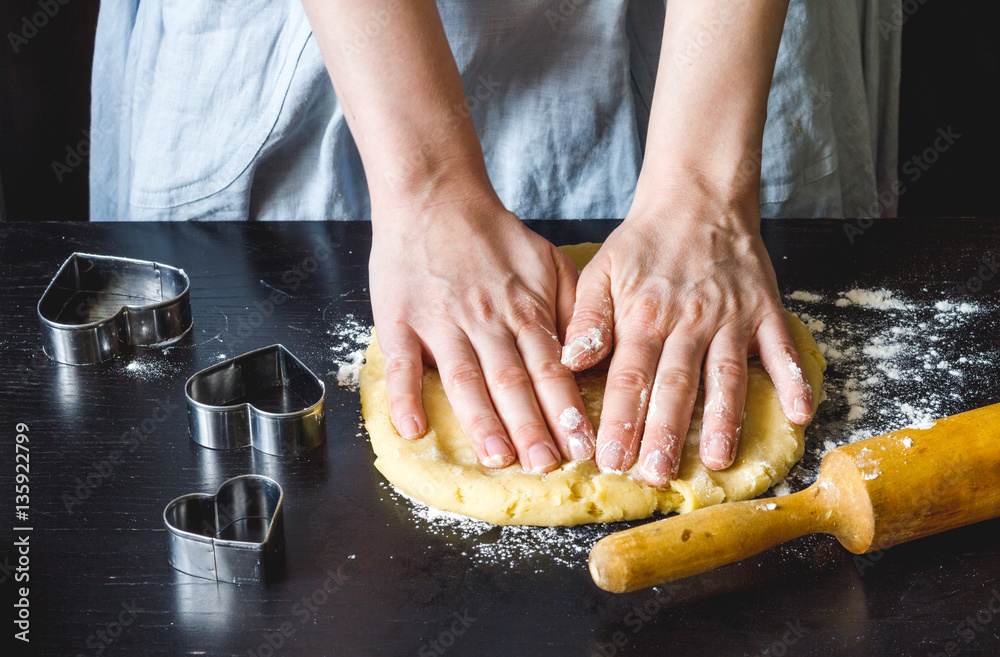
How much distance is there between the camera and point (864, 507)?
32.7 inches

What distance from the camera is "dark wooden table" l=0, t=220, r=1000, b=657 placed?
79cm

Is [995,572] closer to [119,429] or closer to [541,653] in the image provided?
[541,653]

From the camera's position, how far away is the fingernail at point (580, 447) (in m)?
0.99

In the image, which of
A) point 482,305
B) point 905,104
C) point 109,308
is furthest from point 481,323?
point 905,104

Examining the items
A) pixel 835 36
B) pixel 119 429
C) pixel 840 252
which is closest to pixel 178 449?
pixel 119 429

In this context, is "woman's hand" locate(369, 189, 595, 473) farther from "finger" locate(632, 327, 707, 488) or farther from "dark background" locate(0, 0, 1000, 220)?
"dark background" locate(0, 0, 1000, 220)

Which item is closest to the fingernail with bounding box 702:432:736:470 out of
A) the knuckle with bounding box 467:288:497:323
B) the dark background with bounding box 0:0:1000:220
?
the knuckle with bounding box 467:288:497:323

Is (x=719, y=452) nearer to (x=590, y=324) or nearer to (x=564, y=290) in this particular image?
(x=590, y=324)

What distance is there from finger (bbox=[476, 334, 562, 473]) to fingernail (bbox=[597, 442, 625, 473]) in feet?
0.17

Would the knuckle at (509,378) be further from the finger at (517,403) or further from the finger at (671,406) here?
the finger at (671,406)

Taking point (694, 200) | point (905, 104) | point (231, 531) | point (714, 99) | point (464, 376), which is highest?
point (714, 99)

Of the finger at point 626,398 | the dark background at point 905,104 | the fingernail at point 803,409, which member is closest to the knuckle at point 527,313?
the finger at point 626,398

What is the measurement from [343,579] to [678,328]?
56cm

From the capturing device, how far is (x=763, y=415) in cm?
108
